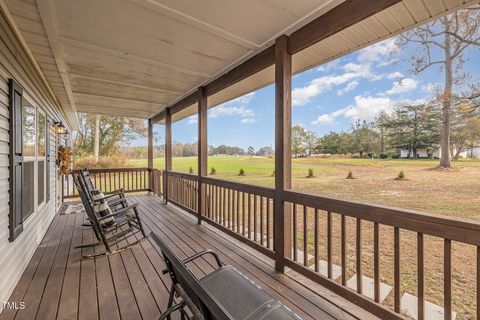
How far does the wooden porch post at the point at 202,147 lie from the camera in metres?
4.34

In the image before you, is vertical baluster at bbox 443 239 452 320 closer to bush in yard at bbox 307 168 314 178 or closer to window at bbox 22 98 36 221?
bush in yard at bbox 307 168 314 178

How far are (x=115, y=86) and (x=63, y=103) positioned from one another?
8.42ft

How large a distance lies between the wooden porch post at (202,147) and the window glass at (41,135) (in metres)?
2.48

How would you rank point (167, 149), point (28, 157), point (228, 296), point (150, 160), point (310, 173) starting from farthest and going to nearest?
point (150, 160) < point (167, 149) < point (310, 173) < point (28, 157) < point (228, 296)

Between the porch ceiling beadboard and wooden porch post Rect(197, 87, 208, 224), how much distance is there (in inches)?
17.0

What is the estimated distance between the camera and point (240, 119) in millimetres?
8352

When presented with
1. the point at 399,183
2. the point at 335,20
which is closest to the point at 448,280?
the point at 399,183

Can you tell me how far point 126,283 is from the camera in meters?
2.31

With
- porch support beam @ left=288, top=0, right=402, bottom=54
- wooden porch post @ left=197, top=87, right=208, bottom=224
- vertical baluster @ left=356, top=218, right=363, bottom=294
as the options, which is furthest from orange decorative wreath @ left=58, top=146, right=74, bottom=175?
vertical baluster @ left=356, top=218, right=363, bottom=294

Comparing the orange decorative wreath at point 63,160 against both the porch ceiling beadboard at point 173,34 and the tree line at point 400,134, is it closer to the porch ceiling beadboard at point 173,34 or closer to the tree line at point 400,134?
the porch ceiling beadboard at point 173,34

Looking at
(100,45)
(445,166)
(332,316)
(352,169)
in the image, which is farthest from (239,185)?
(100,45)

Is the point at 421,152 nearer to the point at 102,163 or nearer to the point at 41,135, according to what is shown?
the point at 41,135

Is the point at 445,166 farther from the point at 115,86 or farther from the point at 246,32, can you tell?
the point at 115,86

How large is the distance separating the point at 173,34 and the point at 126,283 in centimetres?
267
